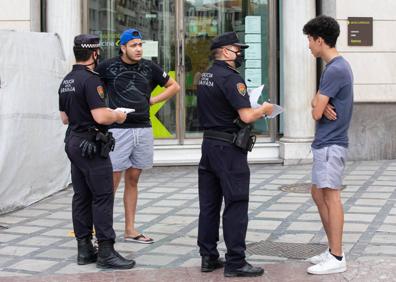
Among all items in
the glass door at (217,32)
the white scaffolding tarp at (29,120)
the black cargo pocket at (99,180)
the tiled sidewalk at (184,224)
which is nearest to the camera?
the black cargo pocket at (99,180)

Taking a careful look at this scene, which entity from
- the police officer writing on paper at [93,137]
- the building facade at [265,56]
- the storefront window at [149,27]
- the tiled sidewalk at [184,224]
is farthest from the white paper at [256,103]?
the storefront window at [149,27]

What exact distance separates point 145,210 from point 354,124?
15.3ft

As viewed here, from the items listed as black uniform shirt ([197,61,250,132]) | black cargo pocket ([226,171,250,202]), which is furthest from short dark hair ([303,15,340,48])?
black cargo pocket ([226,171,250,202])

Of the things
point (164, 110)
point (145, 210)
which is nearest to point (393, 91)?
point (164, 110)

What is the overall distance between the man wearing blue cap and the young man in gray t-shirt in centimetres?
171

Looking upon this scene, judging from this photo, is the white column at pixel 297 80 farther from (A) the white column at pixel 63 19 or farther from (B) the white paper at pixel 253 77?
(A) the white column at pixel 63 19

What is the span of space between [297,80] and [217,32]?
161 centimetres

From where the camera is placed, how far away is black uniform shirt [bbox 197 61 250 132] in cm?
496

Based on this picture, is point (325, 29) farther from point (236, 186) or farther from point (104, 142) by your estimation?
point (104, 142)

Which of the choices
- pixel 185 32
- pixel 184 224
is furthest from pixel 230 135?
pixel 185 32

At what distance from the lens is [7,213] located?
7723mm

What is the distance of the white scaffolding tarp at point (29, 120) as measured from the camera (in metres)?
7.77

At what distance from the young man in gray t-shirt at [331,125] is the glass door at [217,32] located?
20.1 ft

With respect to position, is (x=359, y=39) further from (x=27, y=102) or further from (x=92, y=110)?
(x=92, y=110)
